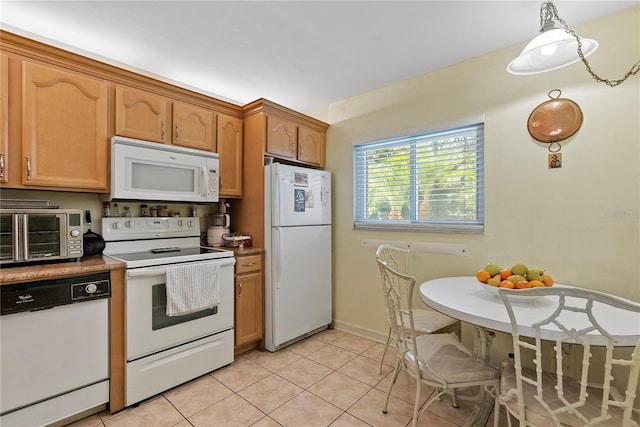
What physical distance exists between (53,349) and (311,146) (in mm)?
2521

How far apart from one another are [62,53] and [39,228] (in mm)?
1099

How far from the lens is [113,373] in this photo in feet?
5.91

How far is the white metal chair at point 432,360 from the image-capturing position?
1427 mm

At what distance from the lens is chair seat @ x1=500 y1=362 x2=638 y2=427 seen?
112 cm

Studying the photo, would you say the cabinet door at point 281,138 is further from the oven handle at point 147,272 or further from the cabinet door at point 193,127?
the oven handle at point 147,272

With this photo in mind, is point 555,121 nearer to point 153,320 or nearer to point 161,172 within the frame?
point 161,172

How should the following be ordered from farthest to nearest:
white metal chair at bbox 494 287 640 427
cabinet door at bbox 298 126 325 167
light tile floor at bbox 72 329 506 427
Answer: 1. cabinet door at bbox 298 126 325 167
2. light tile floor at bbox 72 329 506 427
3. white metal chair at bbox 494 287 640 427

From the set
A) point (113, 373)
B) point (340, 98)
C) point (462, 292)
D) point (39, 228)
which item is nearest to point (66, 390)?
point (113, 373)

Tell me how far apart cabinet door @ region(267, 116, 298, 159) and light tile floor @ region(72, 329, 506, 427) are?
1.83 m

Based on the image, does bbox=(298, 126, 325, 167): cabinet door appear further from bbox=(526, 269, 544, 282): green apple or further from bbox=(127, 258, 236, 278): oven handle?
bbox=(526, 269, 544, 282): green apple

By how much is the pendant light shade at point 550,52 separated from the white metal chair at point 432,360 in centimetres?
126

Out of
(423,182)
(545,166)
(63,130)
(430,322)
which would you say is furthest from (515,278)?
(63,130)

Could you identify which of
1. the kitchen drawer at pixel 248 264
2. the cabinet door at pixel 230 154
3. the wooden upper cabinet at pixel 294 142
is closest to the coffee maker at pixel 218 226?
the cabinet door at pixel 230 154

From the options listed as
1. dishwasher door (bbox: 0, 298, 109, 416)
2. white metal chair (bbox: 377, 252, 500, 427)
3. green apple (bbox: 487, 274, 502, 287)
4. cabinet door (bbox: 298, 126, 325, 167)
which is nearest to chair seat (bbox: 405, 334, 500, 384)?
white metal chair (bbox: 377, 252, 500, 427)
